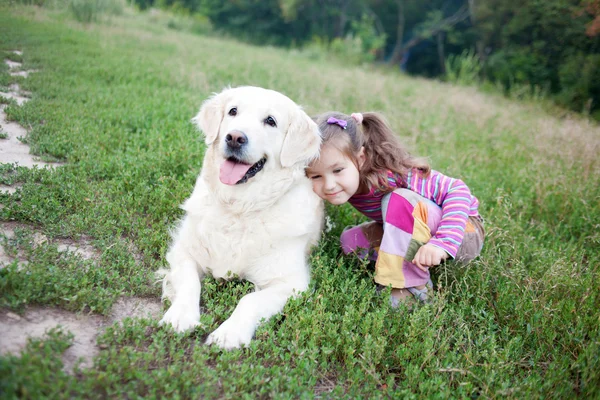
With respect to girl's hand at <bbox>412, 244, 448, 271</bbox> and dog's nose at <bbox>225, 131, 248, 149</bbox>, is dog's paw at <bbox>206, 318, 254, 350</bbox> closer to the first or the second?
dog's nose at <bbox>225, 131, 248, 149</bbox>

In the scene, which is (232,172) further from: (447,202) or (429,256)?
(447,202)

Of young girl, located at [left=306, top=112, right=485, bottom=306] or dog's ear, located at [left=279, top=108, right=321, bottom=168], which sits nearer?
dog's ear, located at [left=279, top=108, right=321, bottom=168]

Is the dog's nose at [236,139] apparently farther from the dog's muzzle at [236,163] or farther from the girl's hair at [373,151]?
the girl's hair at [373,151]

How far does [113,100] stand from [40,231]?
9.82ft

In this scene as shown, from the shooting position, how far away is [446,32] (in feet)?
80.8

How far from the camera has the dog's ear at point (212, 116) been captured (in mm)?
2918

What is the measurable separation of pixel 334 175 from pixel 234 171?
2.32 ft

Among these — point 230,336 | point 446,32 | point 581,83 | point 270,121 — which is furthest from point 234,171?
point 446,32

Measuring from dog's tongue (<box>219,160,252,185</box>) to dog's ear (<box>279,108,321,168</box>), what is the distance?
0.26 metres

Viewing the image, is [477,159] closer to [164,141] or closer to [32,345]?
[164,141]

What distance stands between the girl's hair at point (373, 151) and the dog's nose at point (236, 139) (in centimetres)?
64

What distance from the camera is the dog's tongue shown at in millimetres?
2674

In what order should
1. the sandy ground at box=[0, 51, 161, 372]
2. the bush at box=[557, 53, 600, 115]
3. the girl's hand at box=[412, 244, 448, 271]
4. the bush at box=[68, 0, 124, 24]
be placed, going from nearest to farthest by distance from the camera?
the sandy ground at box=[0, 51, 161, 372] → the girl's hand at box=[412, 244, 448, 271] → the bush at box=[68, 0, 124, 24] → the bush at box=[557, 53, 600, 115]

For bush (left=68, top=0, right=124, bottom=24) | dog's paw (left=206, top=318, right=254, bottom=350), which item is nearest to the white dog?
dog's paw (left=206, top=318, right=254, bottom=350)
